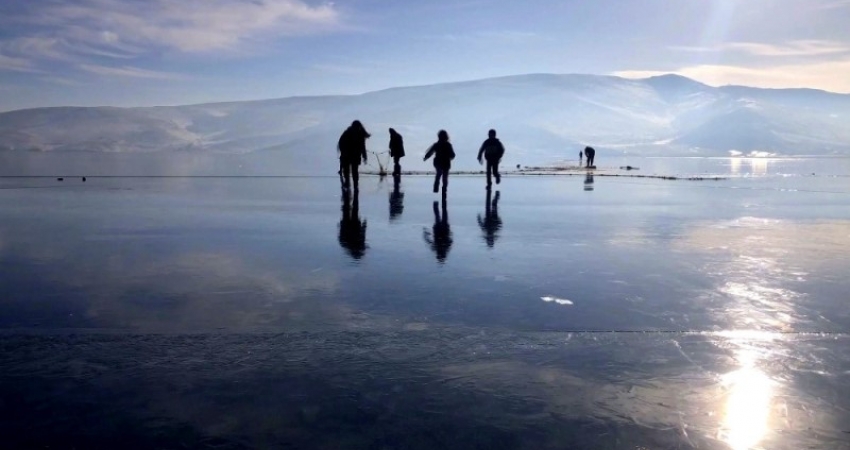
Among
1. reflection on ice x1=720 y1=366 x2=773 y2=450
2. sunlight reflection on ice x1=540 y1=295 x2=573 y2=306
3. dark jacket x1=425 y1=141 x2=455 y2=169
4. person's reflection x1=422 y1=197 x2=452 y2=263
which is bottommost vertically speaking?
reflection on ice x1=720 y1=366 x2=773 y2=450

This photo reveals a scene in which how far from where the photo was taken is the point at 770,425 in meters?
3.80

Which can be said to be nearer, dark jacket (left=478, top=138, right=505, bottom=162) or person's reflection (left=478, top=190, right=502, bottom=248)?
person's reflection (left=478, top=190, right=502, bottom=248)

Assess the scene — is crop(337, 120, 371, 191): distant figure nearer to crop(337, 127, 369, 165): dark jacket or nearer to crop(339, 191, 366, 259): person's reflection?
crop(337, 127, 369, 165): dark jacket

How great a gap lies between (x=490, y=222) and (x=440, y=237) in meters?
2.59

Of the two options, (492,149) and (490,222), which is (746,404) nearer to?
(490,222)

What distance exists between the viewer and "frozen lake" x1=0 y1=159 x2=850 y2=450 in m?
3.74

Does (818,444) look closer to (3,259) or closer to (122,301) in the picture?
(122,301)

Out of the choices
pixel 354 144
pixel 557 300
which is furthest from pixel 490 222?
pixel 557 300

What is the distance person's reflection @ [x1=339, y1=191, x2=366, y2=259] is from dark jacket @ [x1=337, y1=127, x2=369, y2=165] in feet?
6.81

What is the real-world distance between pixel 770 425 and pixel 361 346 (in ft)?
8.90

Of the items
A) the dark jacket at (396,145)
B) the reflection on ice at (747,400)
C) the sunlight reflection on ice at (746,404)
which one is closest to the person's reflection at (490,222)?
the reflection on ice at (747,400)

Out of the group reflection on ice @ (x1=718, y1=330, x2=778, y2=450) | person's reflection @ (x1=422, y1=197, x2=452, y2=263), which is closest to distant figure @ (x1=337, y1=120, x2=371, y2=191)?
person's reflection @ (x1=422, y1=197, x2=452, y2=263)

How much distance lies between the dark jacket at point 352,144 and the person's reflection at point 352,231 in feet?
6.81

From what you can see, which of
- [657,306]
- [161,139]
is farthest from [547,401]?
[161,139]
